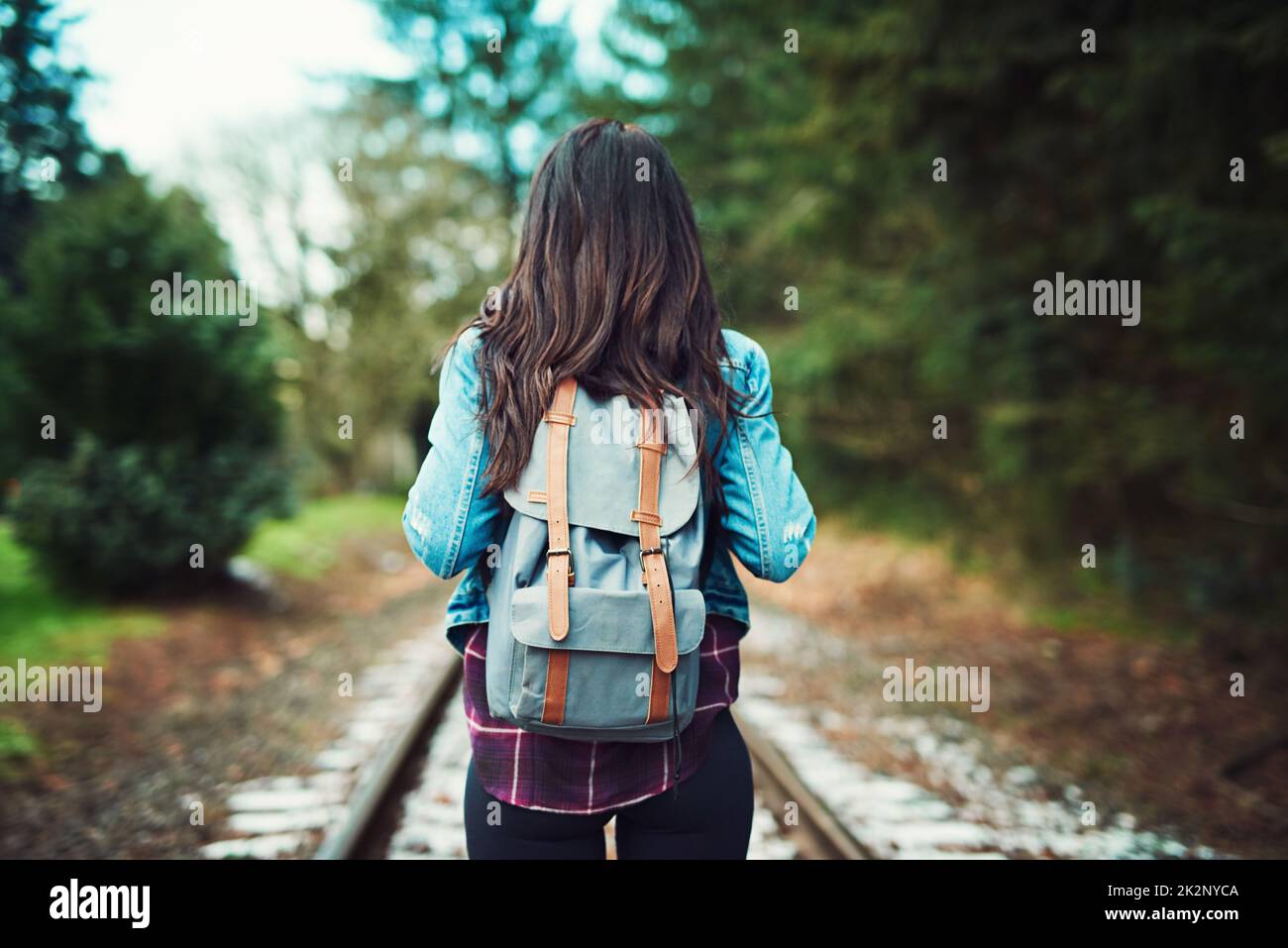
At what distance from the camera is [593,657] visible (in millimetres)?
1419

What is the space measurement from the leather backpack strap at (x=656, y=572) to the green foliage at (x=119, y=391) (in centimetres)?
717

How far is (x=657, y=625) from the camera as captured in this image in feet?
4.66

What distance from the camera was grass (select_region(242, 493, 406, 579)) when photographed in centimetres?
1052

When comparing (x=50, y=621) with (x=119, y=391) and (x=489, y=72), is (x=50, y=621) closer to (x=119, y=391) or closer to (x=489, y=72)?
(x=119, y=391)

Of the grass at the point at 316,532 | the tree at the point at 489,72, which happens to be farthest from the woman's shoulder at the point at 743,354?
the tree at the point at 489,72

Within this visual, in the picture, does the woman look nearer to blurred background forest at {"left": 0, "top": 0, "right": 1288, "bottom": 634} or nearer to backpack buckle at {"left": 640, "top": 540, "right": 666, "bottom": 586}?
backpack buckle at {"left": 640, "top": 540, "right": 666, "bottom": 586}

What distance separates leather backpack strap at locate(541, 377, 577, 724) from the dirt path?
12.4 feet

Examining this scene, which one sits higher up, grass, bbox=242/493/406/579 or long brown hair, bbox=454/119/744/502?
long brown hair, bbox=454/119/744/502

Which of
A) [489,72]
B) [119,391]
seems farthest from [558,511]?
[489,72]

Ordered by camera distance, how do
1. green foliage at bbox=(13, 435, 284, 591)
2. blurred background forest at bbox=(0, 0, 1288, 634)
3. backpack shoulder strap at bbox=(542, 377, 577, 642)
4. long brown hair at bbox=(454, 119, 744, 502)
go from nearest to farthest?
backpack shoulder strap at bbox=(542, 377, 577, 642) < long brown hair at bbox=(454, 119, 744, 502) < blurred background forest at bbox=(0, 0, 1288, 634) < green foliage at bbox=(13, 435, 284, 591)

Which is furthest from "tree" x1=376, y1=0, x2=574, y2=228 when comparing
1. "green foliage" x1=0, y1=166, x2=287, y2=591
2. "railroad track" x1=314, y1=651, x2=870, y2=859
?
"railroad track" x1=314, y1=651, x2=870, y2=859

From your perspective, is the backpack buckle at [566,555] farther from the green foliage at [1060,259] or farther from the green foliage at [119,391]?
the green foliage at [119,391]

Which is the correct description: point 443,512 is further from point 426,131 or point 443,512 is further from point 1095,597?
point 426,131

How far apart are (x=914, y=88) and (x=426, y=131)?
52.1ft
